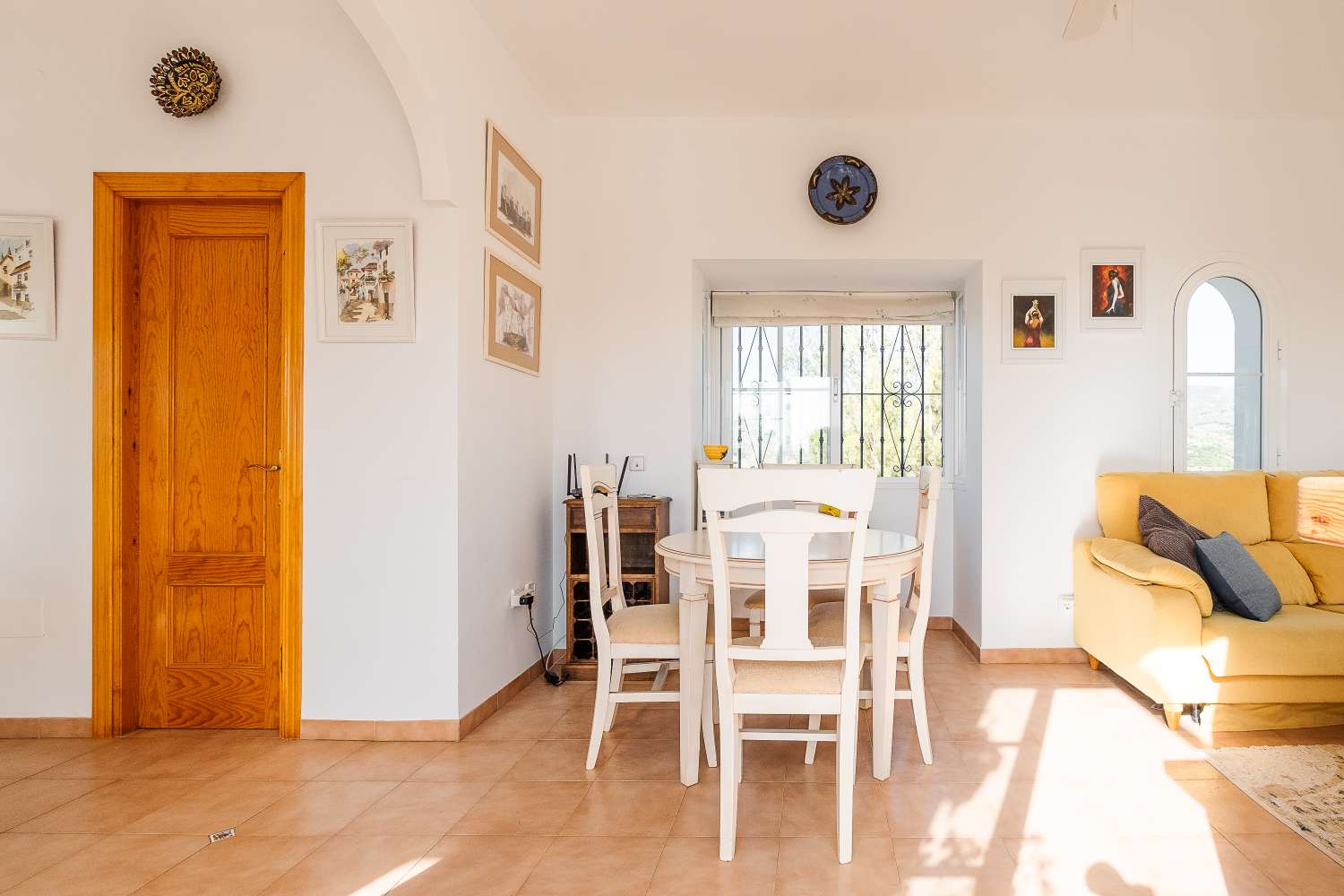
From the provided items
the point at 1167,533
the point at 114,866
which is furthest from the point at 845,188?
the point at 114,866

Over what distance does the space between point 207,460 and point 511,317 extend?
1.38 metres

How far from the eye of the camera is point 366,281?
3.00 m

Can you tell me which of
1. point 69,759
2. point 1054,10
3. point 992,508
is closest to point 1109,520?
point 992,508

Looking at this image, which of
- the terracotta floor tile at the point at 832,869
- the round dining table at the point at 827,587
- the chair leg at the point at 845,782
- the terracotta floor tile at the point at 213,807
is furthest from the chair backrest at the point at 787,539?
the terracotta floor tile at the point at 213,807

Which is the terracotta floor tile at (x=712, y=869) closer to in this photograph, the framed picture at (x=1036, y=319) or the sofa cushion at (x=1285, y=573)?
the sofa cushion at (x=1285, y=573)

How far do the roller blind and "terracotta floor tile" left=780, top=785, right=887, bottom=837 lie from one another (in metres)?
3.10

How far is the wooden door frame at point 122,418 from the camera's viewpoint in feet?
9.84

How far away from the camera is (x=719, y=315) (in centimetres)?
499

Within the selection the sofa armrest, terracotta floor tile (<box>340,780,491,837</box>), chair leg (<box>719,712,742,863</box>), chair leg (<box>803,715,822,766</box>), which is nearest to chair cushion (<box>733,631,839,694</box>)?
chair leg (<box>719,712,742,863</box>)

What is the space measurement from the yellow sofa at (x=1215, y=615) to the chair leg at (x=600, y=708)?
220 centimetres

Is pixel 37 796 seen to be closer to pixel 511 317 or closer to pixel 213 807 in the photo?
pixel 213 807

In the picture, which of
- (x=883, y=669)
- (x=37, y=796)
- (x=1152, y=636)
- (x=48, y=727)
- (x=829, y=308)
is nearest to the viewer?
(x=37, y=796)

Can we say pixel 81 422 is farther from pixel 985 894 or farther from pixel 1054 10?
pixel 1054 10

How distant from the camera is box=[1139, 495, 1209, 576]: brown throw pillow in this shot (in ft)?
11.1
